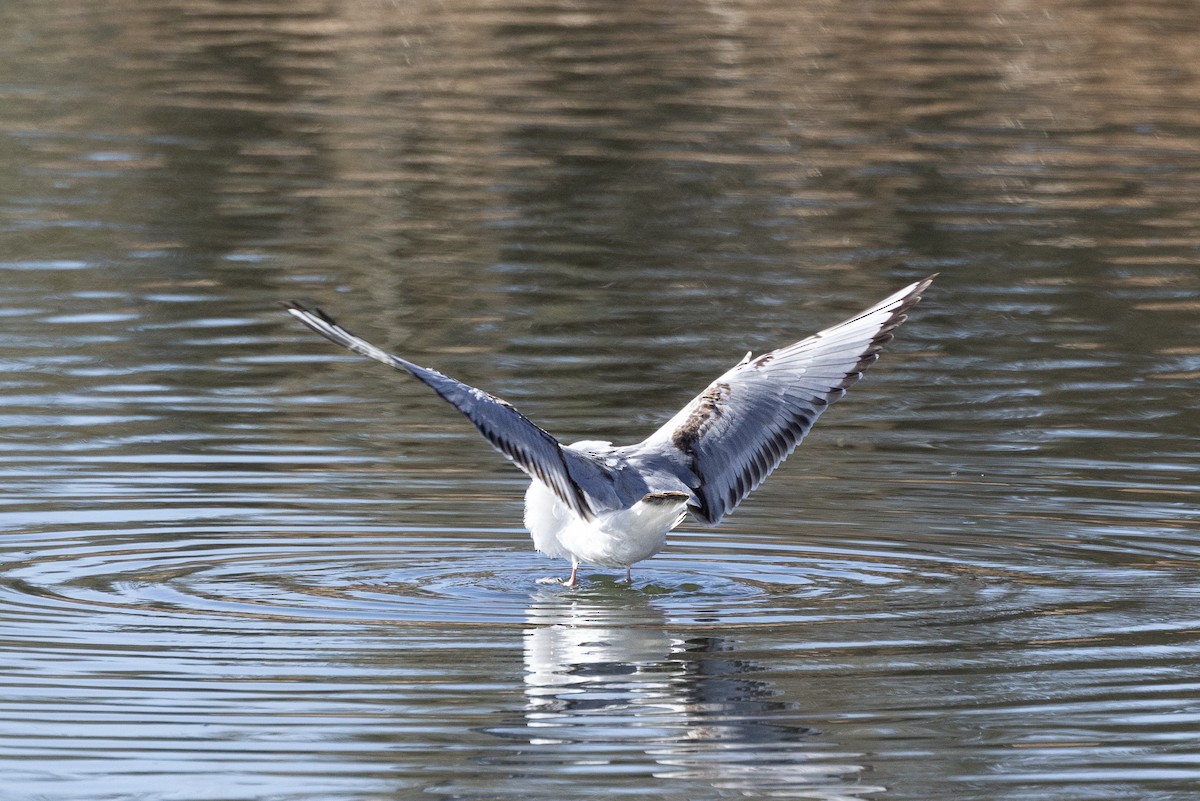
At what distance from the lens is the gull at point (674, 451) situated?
353 inches

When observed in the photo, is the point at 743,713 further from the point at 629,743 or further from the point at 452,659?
the point at 452,659

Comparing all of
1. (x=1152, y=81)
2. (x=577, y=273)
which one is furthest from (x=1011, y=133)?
(x=577, y=273)

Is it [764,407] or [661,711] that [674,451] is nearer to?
[764,407]

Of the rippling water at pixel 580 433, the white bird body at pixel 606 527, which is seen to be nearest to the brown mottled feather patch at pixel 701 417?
the rippling water at pixel 580 433

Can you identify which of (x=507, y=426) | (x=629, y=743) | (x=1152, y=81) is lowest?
(x=1152, y=81)

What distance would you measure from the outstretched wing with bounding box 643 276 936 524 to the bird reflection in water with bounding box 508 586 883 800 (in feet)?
2.41

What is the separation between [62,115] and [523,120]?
5.67 m

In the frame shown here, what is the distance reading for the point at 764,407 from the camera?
1060 centimetres

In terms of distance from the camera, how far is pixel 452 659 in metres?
8.85

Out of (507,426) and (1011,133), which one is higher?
(507,426)

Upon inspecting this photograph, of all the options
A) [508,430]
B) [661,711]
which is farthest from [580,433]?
[661,711]

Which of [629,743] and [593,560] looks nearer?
[629,743]

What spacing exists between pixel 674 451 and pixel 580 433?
3.35 metres

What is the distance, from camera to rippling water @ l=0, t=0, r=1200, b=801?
7.95 m
